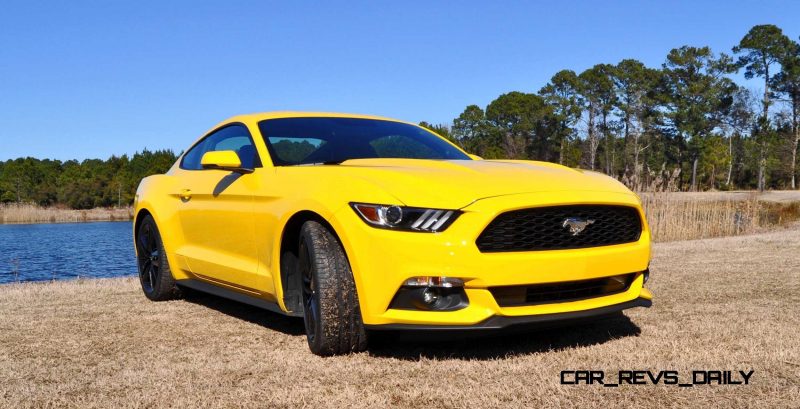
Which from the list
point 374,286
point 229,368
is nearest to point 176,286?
point 229,368

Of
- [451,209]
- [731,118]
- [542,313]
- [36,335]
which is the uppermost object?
[731,118]

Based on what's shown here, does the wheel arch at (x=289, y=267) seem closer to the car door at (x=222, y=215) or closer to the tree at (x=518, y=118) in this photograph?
the car door at (x=222, y=215)

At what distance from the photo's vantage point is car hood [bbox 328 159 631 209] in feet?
11.3

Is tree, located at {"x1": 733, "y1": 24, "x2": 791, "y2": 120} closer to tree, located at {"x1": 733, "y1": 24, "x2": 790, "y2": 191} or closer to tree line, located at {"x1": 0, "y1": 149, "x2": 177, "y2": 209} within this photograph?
tree, located at {"x1": 733, "y1": 24, "x2": 790, "y2": 191}

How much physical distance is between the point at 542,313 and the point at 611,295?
1.82 feet

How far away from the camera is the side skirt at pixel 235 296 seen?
4246 millimetres

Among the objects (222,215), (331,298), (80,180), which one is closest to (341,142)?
(222,215)

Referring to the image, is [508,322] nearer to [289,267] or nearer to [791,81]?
[289,267]

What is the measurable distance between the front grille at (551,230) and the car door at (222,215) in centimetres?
172

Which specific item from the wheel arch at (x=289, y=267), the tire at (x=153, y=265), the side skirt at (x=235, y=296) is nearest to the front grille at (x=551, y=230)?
the wheel arch at (x=289, y=267)

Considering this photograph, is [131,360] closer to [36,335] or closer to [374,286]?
[36,335]

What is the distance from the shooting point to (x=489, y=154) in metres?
76.0

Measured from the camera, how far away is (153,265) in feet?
20.1

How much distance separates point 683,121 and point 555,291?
65.3m
